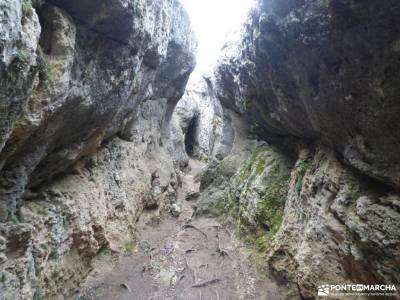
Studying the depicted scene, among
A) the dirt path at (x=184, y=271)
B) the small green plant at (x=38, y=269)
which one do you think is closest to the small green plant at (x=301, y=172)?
the dirt path at (x=184, y=271)

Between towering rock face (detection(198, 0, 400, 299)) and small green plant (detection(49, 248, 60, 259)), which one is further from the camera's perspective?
small green plant (detection(49, 248, 60, 259))

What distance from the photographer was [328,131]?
7.86 m

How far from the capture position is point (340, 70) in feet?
21.3

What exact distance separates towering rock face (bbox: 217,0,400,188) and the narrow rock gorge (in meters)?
0.04

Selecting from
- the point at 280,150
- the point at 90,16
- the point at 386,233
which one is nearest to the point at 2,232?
the point at 90,16

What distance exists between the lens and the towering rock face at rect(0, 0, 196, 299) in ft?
14.8

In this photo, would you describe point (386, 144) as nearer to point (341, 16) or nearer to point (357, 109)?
point (357, 109)

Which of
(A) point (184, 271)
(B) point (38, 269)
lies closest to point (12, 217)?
(B) point (38, 269)

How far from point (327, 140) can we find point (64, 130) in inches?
275

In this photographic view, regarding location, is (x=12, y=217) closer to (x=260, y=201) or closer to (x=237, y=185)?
(x=260, y=201)

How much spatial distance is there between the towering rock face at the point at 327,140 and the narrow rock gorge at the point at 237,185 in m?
0.04

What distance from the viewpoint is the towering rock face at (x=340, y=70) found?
541cm

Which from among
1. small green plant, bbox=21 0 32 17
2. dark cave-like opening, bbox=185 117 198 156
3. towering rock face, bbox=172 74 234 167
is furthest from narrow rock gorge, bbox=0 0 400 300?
dark cave-like opening, bbox=185 117 198 156

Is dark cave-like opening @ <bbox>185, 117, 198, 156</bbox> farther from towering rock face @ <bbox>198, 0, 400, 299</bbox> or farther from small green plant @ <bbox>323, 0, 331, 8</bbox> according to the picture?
small green plant @ <bbox>323, 0, 331, 8</bbox>
